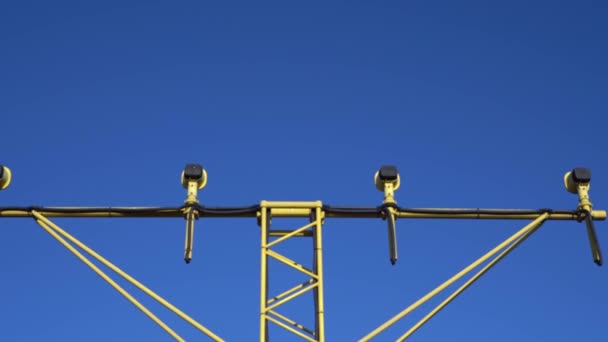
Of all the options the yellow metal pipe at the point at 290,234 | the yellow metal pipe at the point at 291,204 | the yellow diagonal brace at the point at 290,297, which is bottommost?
the yellow diagonal brace at the point at 290,297

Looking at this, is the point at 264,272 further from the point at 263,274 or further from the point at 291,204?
the point at 291,204

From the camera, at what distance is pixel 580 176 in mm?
13664

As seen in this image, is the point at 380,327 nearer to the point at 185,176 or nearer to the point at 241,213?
the point at 241,213

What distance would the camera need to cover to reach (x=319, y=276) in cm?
1234

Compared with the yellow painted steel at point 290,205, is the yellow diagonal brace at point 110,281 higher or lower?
lower

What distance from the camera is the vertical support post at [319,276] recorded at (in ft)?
39.1

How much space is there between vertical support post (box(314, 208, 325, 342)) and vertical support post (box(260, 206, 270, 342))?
1.97 ft

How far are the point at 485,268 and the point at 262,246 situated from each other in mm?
2833

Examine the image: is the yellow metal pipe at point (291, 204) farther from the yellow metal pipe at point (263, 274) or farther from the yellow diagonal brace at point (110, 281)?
the yellow diagonal brace at point (110, 281)

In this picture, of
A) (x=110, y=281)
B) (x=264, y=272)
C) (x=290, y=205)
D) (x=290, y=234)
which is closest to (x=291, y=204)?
(x=290, y=205)

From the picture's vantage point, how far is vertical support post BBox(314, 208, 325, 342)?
11.9 m

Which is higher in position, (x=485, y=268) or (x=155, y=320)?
(x=485, y=268)

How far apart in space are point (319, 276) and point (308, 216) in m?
0.97

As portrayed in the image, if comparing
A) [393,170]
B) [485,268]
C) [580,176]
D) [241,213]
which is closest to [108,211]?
[241,213]
